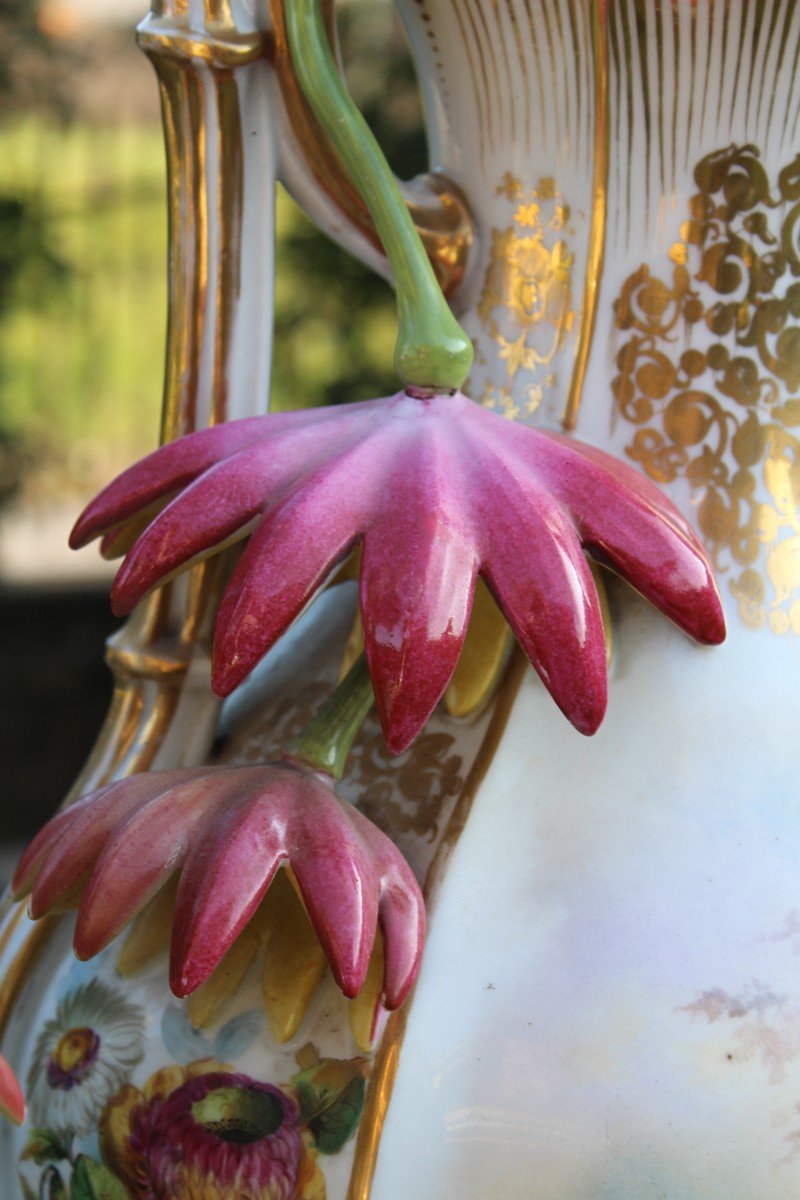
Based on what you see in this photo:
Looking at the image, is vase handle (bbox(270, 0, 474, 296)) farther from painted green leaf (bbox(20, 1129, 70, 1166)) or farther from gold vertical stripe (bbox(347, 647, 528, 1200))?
painted green leaf (bbox(20, 1129, 70, 1166))

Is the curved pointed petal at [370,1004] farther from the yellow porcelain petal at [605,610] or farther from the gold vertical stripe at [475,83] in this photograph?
the gold vertical stripe at [475,83]

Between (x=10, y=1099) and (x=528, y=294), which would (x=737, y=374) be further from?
(x=10, y=1099)

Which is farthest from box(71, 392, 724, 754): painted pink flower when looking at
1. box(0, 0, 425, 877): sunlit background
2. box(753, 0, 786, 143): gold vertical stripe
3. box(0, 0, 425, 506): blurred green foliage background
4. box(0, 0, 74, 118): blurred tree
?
box(0, 0, 74, 118): blurred tree

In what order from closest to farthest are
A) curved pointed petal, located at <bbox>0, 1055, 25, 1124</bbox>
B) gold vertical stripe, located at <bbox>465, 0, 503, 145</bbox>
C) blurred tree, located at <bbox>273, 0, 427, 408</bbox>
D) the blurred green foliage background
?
curved pointed petal, located at <bbox>0, 1055, 25, 1124</bbox>, gold vertical stripe, located at <bbox>465, 0, 503, 145</bbox>, blurred tree, located at <bbox>273, 0, 427, 408</bbox>, the blurred green foliage background

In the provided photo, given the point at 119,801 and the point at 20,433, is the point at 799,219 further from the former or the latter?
the point at 20,433

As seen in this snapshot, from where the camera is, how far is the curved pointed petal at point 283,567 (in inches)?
13.5

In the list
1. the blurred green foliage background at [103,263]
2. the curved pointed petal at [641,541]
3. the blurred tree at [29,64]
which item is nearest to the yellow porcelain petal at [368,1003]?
the curved pointed petal at [641,541]

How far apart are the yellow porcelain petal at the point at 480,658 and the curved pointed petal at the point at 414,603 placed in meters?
0.06

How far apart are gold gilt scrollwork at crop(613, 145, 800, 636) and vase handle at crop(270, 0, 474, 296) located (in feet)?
0.22

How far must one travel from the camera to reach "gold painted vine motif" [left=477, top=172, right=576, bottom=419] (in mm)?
439

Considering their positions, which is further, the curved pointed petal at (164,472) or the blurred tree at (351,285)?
the blurred tree at (351,285)

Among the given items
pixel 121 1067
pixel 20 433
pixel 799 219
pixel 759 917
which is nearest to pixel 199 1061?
pixel 121 1067

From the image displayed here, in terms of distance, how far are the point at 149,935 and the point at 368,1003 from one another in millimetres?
67

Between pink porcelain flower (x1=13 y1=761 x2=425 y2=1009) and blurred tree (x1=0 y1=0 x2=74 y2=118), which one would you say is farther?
blurred tree (x1=0 y1=0 x2=74 y2=118)
